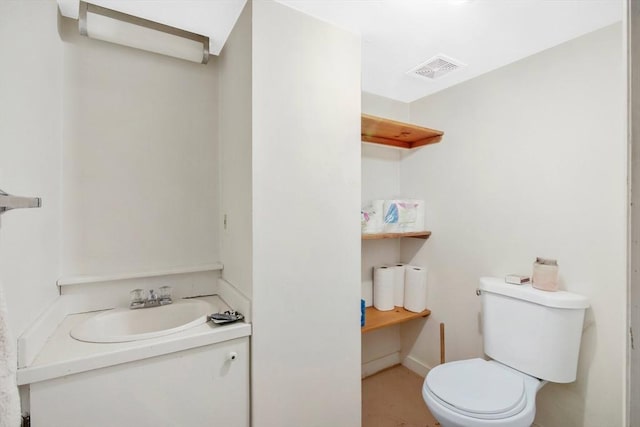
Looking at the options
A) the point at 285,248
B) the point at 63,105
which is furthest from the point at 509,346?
the point at 63,105

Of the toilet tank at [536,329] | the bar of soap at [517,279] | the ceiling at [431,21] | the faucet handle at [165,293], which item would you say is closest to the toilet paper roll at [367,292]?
the toilet tank at [536,329]

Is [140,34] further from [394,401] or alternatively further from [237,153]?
[394,401]

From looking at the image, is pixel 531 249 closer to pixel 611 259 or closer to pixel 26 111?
pixel 611 259

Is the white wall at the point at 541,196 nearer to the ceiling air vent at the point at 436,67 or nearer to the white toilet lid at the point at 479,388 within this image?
the ceiling air vent at the point at 436,67

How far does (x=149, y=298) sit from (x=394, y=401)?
1711mm

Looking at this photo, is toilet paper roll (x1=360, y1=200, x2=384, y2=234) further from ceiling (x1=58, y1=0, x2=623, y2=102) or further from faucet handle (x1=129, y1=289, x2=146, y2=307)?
faucet handle (x1=129, y1=289, x2=146, y2=307)

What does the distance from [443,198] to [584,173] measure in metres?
0.81

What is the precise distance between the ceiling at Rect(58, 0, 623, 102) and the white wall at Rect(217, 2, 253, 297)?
153mm

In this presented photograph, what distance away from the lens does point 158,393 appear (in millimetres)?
1094

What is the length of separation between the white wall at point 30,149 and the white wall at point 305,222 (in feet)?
2.55

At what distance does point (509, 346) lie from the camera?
1.57 meters

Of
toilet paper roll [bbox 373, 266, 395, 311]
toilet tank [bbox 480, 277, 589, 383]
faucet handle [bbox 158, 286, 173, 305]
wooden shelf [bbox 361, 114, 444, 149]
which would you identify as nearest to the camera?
toilet tank [bbox 480, 277, 589, 383]

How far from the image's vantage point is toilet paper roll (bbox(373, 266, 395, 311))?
7.02 feet

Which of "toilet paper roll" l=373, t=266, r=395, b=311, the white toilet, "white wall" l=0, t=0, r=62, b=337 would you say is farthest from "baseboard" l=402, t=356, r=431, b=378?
"white wall" l=0, t=0, r=62, b=337
